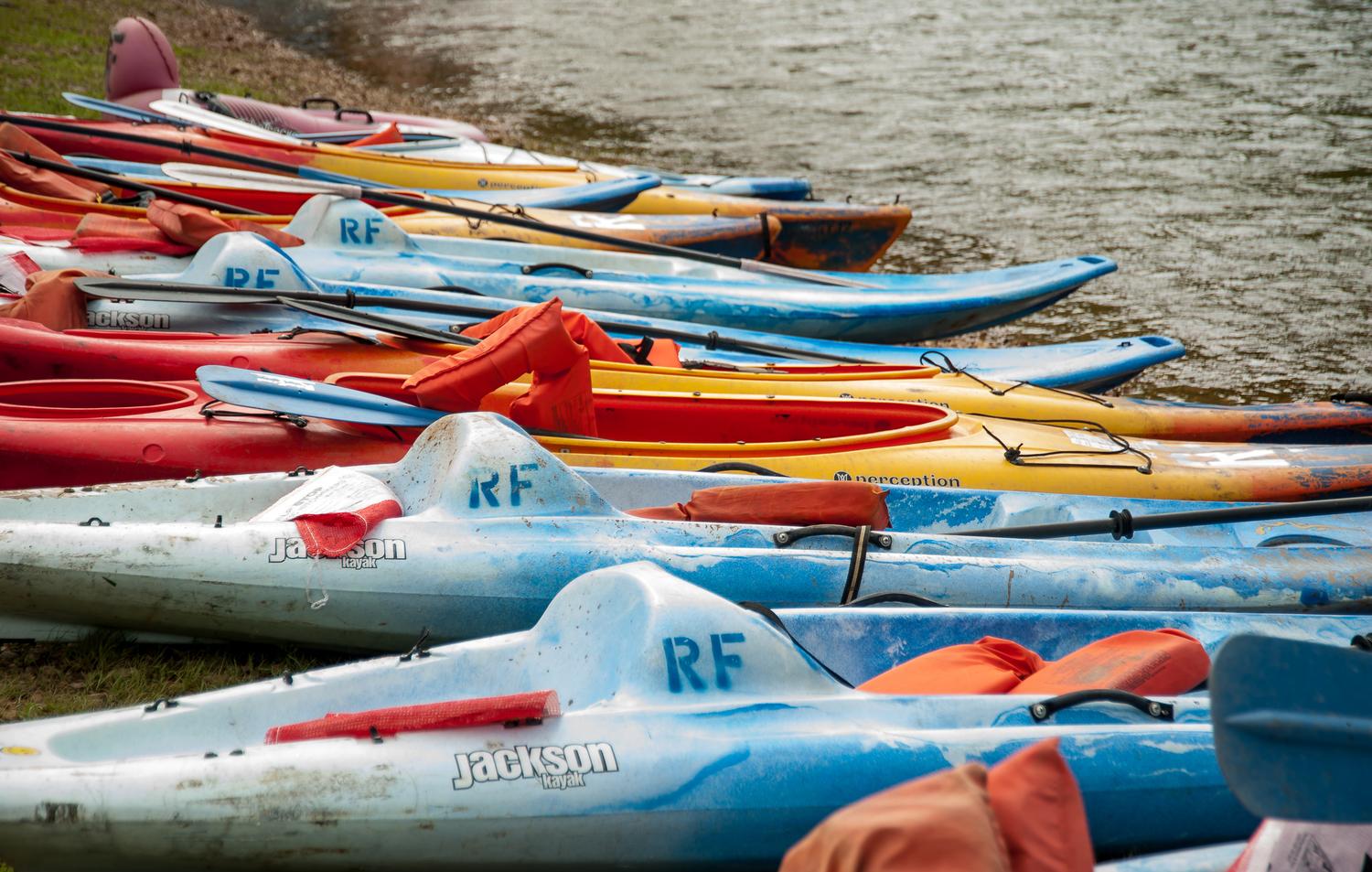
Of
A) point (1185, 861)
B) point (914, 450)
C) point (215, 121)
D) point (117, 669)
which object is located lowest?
point (117, 669)

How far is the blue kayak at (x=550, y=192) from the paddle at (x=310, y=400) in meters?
3.20

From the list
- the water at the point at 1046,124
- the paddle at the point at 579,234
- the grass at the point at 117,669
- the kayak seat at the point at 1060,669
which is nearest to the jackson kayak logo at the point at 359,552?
the grass at the point at 117,669

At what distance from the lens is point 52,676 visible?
315cm

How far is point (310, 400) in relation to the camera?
11.8 ft

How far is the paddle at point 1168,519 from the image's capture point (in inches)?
133

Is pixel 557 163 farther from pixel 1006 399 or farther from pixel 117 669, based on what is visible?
pixel 117 669

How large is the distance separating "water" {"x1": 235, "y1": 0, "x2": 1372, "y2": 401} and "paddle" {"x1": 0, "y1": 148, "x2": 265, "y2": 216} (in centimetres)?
416

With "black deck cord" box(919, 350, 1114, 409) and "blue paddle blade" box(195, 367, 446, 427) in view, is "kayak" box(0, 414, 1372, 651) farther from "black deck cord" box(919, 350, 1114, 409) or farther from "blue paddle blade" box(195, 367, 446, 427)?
"black deck cord" box(919, 350, 1114, 409)

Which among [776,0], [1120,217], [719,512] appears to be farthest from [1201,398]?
[776,0]

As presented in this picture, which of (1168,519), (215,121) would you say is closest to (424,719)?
(1168,519)

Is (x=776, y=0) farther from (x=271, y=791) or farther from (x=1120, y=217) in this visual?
(x=271, y=791)

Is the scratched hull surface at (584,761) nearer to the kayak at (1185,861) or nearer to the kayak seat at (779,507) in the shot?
the kayak at (1185,861)

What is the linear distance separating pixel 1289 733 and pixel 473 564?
1939 millimetres

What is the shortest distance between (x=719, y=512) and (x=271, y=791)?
1487 mm
